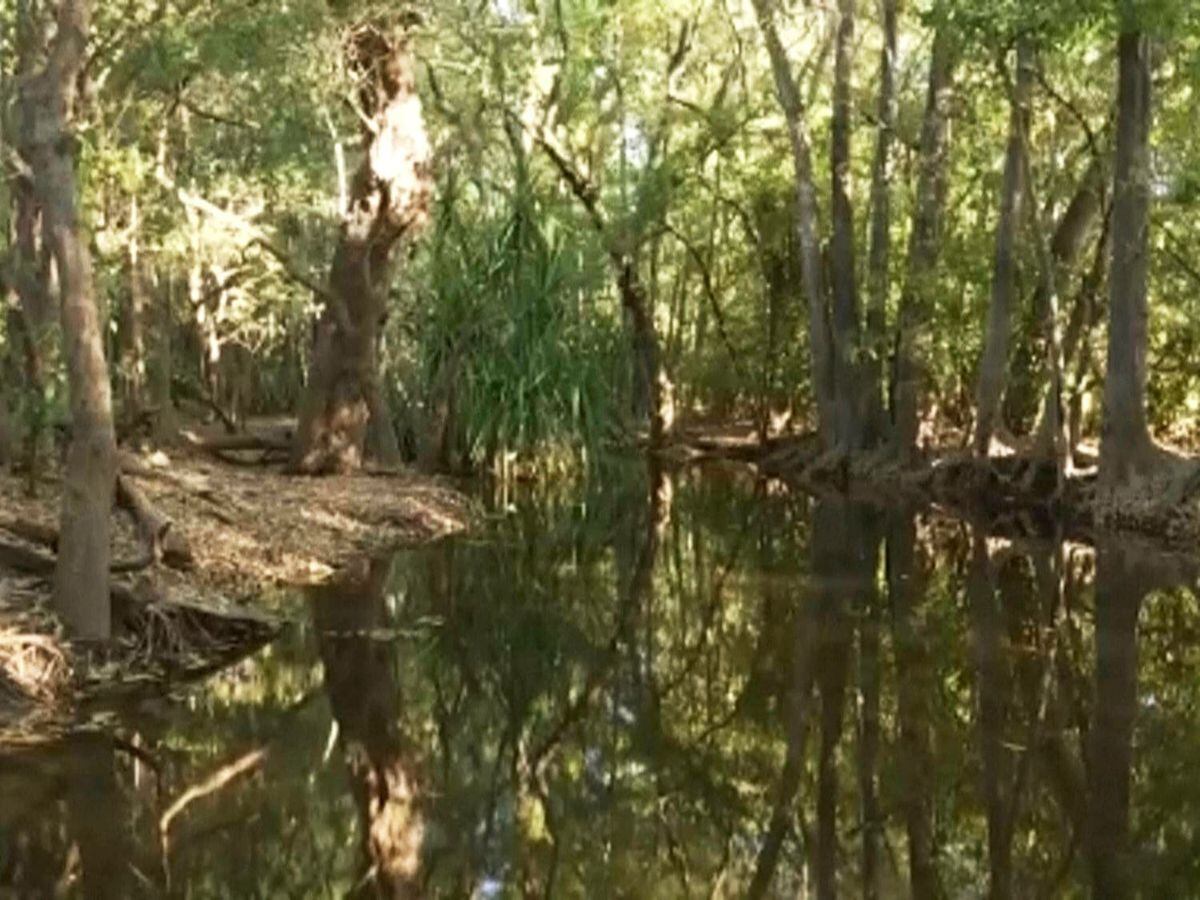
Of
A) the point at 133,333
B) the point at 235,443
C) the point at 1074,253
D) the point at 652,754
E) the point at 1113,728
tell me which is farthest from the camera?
the point at 1074,253

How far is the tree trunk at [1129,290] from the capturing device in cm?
2027

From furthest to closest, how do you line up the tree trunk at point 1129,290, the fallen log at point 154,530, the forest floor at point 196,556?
the tree trunk at point 1129,290, the fallen log at point 154,530, the forest floor at point 196,556

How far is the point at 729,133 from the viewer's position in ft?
105

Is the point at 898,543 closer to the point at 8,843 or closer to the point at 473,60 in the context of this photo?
the point at 473,60

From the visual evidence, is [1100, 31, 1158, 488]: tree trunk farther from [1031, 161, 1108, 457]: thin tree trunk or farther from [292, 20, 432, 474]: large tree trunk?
[292, 20, 432, 474]: large tree trunk

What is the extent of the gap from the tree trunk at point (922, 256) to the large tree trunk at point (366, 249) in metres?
8.36

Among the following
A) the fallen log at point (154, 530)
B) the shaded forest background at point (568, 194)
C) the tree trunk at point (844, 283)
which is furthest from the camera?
the tree trunk at point (844, 283)

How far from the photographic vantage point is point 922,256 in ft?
85.4

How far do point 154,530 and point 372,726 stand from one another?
3.07 meters

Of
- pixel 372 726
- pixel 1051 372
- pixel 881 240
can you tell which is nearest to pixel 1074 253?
pixel 1051 372

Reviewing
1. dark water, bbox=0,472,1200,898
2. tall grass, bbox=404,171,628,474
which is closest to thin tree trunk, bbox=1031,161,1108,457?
tall grass, bbox=404,171,628,474

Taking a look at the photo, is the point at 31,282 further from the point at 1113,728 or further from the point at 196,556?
the point at 1113,728

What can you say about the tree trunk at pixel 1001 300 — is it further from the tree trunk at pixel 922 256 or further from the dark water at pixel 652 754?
the dark water at pixel 652 754

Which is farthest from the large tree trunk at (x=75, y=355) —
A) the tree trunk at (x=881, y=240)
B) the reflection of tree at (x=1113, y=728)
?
the tree trunk at (x=881, y=240)
